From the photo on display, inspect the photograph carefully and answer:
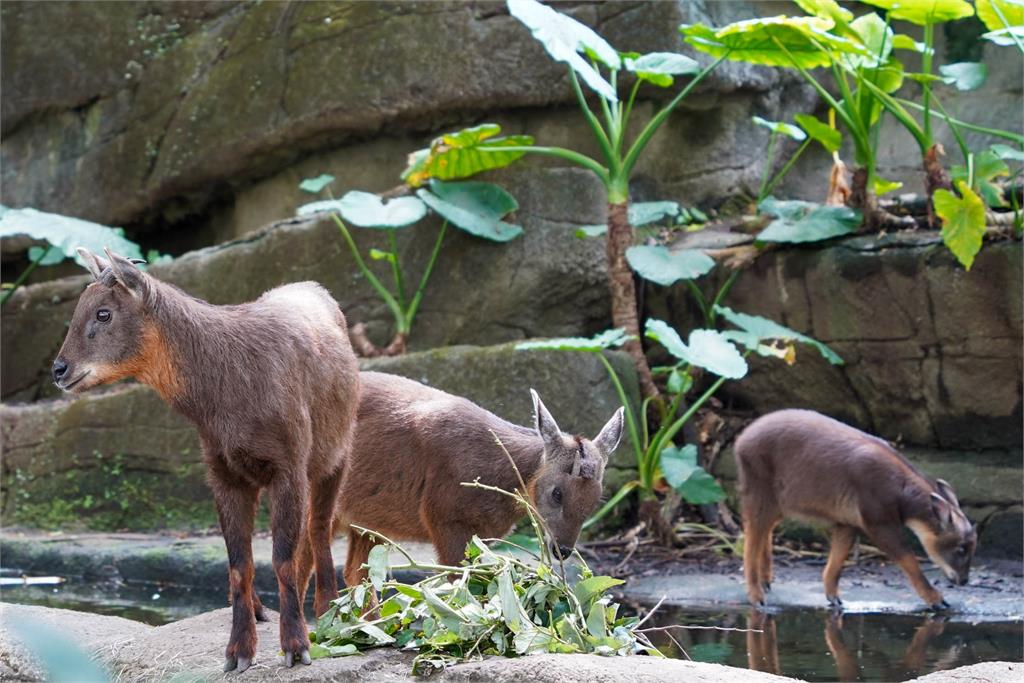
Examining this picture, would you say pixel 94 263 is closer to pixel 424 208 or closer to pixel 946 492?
pixel 424 208

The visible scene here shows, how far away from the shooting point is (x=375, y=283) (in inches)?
405

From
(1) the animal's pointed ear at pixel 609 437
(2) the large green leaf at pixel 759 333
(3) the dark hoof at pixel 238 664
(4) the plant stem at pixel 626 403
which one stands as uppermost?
(3) the dark hoof at pixel 238 664

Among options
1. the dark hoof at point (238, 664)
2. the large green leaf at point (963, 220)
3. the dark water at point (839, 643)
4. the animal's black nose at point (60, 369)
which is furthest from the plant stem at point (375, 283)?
the dark hoof at point (238, 664)

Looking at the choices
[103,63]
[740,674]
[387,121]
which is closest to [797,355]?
[387,121]

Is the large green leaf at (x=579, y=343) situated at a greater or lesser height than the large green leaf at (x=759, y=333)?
greater

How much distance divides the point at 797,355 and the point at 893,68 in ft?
8.03

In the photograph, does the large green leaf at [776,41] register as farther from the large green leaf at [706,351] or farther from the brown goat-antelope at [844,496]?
the brown goat-antelope at [844,496]

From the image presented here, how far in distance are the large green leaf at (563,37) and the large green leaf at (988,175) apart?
9.91ft

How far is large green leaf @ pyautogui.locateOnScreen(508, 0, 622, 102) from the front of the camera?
328 inches

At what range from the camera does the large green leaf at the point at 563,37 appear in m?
8.33

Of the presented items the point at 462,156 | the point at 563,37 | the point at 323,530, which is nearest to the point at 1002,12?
the point at 563,37

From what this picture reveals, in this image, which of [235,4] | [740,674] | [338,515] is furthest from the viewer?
[235,4]

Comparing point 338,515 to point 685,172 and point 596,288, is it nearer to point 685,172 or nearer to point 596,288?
point 596,288

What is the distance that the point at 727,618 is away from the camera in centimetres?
728
